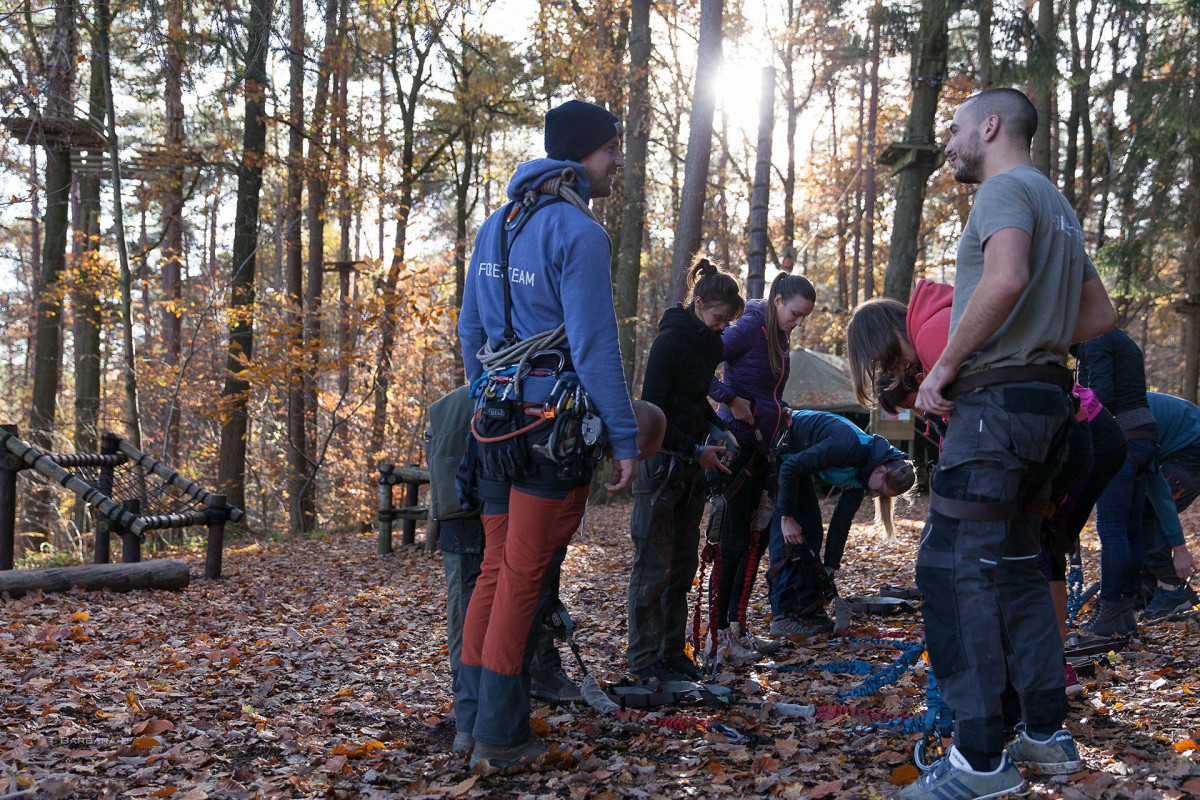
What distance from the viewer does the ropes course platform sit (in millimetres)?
7215

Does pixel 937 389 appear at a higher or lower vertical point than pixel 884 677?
higher

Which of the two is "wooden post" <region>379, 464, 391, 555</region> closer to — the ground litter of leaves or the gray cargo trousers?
the ground litter of leaves

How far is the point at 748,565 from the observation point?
199 inches

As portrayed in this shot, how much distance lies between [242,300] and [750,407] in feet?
33.1

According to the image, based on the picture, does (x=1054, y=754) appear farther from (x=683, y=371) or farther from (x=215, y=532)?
(x=215, y=532)

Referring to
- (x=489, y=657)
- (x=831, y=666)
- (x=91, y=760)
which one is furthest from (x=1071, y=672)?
(x=91, y=760)

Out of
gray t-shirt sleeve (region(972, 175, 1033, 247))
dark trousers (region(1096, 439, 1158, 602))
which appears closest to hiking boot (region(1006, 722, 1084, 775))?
gray t-shirt sleeve (region(972, 175, 1033, 247))

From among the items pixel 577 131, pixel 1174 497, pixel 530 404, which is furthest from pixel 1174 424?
pixel 530 404

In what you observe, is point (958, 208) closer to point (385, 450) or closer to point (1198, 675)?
point (385, 450)

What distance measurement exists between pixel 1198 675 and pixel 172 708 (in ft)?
14.2

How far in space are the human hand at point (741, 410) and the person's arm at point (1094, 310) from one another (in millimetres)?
2141

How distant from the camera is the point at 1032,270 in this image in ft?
8.93

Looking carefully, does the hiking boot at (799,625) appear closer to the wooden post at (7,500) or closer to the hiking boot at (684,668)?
the hiking boot at (684,668)

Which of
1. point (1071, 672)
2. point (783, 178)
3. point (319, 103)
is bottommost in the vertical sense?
point (1071, 672)
